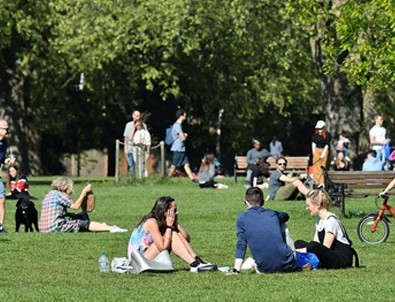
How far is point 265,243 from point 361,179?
11.4m

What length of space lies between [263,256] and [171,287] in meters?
1.95

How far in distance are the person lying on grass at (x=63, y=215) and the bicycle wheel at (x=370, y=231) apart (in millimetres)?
4358

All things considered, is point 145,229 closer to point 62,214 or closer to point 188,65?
point 62,214

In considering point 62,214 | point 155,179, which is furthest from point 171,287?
point 155,179

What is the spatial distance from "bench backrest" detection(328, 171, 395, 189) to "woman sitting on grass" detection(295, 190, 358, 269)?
33.0 ft

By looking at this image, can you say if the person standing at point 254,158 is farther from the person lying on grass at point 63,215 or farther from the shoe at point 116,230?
the person lying on grass at point 63,215

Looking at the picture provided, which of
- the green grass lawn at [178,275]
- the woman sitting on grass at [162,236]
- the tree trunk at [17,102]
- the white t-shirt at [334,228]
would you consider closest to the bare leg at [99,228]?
the green grass lawn at [178,275]

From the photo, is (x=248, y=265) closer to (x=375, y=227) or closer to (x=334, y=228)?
(x=334, y=228)

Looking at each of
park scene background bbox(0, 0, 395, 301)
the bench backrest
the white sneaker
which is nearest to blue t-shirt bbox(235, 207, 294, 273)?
the white sneaker

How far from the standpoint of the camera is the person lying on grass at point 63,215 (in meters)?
25.3

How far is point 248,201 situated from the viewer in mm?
18953

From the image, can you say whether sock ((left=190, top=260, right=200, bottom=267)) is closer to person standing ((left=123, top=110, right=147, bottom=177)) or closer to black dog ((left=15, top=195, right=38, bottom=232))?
black dog ((left=15, top=195, right=38, bottom=232))

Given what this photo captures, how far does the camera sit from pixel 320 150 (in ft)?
122

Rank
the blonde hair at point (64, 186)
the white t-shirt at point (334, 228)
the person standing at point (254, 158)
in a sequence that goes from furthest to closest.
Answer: the person standing at point (254, 158) → the blonde hair at point (64, 186) → the white t-shirt at point (334, 228)
